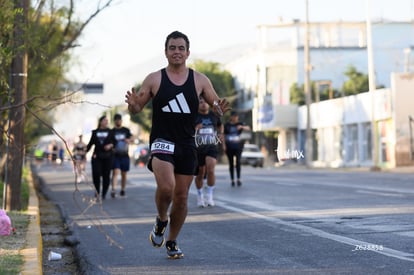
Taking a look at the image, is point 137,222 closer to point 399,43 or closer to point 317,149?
point 317,149

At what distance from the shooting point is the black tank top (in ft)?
28.1

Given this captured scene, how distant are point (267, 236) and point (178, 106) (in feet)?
8.95

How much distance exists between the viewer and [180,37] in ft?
28.5

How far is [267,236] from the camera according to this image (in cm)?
1070

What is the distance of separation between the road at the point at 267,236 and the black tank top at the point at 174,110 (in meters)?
1.04

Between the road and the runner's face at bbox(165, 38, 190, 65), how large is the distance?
4.94ft

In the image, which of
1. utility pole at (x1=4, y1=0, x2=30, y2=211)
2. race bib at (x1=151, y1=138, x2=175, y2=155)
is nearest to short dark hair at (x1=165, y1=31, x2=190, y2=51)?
race bib at (x1=151, y1=138, x2=175, y2=155)

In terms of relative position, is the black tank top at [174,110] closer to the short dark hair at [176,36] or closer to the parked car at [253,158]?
the short dark hair at [176,36]

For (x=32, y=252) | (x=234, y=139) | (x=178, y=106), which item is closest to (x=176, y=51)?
(x=178, y=106)

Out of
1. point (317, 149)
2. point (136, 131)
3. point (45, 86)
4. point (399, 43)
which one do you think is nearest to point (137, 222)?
point (45, 86)

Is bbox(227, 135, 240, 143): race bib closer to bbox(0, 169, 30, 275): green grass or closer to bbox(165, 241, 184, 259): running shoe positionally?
bbox(0, 169, 30, 275): green grass

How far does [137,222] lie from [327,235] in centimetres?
409

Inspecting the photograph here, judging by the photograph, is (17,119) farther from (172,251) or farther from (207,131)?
(172,251)

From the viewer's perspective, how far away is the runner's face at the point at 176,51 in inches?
340
